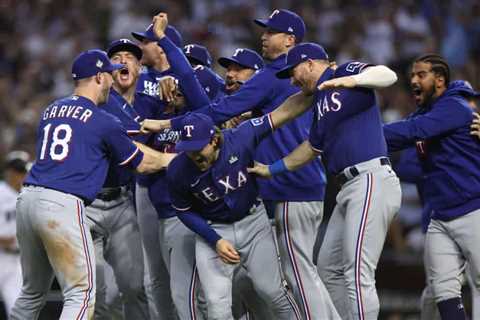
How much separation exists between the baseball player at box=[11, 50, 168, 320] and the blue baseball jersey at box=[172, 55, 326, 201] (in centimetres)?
67

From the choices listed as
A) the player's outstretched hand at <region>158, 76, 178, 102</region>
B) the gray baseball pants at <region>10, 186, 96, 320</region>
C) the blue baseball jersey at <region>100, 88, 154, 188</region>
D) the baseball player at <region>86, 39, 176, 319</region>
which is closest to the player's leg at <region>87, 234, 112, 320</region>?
the baseball player at <region>86, 39, 176, 319</region>

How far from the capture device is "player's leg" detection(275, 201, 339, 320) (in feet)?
25.1

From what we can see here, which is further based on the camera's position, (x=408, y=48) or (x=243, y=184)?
(x=408, y=48)

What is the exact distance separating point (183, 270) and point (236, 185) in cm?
83

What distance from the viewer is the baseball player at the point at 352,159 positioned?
7.21 m

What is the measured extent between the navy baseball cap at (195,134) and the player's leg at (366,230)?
1.05 m

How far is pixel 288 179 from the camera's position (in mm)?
8008

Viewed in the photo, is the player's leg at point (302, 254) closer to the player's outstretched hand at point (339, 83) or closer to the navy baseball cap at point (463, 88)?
the player's outstretched hand at point (339, 83)

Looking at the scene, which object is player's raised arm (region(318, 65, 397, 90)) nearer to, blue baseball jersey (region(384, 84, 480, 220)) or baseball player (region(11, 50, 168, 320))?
blue baseball jersey (region(384, 84, 480, 220))

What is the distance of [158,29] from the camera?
27.0 feet

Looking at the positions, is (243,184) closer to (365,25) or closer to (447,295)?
(447,295)

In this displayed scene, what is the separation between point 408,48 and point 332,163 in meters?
7.34

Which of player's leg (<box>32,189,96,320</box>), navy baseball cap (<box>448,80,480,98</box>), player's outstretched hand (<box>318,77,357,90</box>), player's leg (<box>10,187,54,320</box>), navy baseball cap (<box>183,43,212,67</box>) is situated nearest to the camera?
player's outstretched hand (<box>318,77,357,90</box>)

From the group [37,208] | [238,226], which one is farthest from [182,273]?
[37,208]
